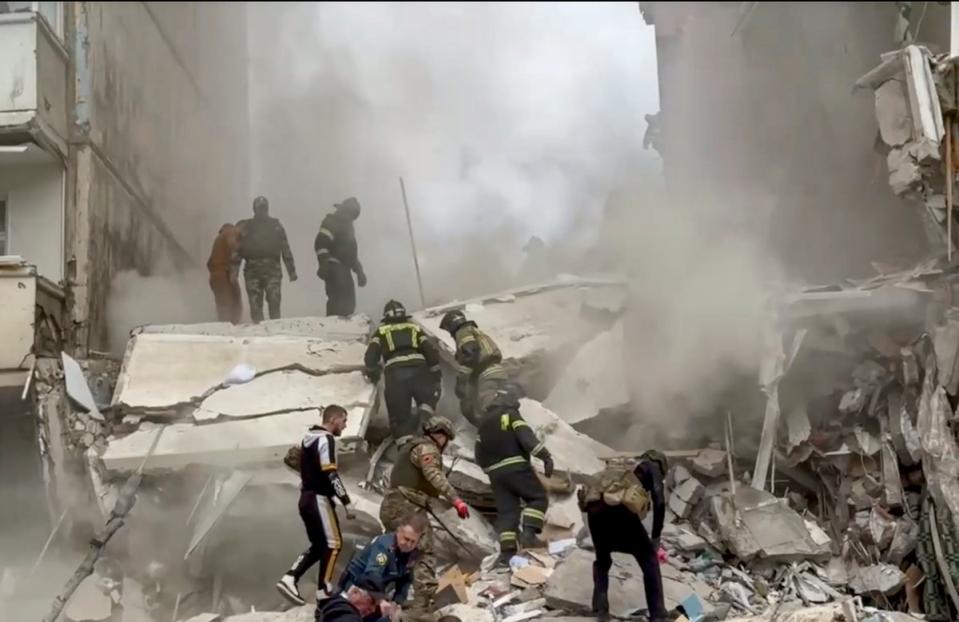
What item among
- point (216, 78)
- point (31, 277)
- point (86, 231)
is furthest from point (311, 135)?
point (31, 277)

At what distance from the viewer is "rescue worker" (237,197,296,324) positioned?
974 cm

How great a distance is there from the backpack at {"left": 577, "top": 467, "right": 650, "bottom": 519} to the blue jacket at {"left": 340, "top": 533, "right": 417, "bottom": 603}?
116cm

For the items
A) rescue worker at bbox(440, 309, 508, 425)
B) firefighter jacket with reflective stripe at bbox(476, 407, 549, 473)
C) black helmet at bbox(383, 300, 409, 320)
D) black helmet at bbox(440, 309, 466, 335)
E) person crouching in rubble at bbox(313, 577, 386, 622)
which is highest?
black helmet at bbox(383, 300, 409, 320)

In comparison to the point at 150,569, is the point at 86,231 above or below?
above

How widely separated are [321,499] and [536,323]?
3.64 metres

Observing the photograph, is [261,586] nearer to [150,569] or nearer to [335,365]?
[150,569]

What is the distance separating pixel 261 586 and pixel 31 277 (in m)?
3.56

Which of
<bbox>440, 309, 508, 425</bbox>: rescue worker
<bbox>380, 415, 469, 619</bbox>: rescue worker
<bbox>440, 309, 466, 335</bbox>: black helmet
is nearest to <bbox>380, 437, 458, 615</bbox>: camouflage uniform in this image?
<bbox>380, 415, 469, 619</bbox>: rescue worker

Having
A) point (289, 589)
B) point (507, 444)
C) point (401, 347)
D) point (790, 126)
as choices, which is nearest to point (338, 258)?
point (401, 347)

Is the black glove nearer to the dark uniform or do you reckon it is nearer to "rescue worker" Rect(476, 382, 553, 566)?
"rescue worker" Rect(476, 382, 553, 566)

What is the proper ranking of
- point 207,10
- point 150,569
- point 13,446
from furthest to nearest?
1. point 207,10
2. point 13,446
3. point 150,569

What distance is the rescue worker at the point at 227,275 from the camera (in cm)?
999

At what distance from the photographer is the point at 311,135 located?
18953 millimetres

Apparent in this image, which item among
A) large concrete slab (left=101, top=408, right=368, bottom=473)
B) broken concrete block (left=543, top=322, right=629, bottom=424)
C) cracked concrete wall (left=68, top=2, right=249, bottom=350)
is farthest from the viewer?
cracked concrete wall (left=68, top=2, right=249, bottom=350)
